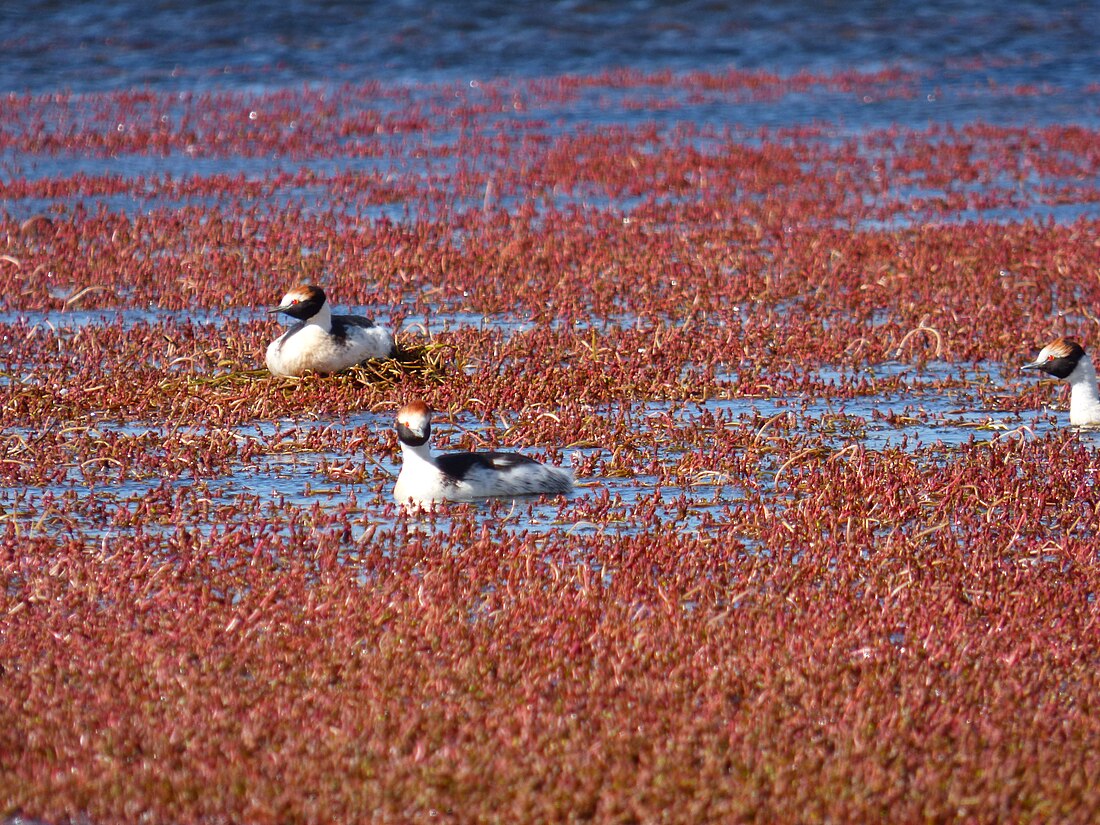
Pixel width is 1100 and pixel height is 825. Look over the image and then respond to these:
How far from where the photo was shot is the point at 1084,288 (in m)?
16.4

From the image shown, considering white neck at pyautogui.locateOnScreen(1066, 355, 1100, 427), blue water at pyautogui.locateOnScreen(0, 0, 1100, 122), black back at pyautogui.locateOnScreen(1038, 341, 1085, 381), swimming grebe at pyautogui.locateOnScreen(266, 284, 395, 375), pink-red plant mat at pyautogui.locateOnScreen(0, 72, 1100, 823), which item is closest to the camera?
pink-red plant mat at pyautogui.locateOnScreen(0, 72, 1100, 823)

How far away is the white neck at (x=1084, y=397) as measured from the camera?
11023 mm

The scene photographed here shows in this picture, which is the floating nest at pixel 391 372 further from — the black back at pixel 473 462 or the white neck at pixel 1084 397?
the white neck at pixel 1084 397

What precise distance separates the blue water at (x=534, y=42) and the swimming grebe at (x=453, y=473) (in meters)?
27.8

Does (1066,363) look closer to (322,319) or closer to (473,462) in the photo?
(473,462)

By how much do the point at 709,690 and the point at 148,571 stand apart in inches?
112

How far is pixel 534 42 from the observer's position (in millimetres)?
43812

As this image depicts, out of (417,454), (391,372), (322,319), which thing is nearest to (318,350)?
(322,319)

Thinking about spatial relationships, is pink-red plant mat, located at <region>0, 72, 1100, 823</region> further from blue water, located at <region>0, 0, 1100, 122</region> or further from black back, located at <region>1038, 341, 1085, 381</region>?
blue water, located at <region>0, 0, 1100, 122</region>

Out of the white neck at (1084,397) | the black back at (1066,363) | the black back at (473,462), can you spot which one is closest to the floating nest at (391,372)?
the black back at (473,462)

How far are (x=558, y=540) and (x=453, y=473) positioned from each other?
0.89 m

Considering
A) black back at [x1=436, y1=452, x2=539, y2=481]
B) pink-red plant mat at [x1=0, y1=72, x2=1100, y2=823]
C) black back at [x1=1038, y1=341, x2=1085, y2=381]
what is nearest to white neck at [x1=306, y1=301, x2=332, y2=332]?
pink-red plant mat at [x1=0, y1=72, x2=1100, y2=823]

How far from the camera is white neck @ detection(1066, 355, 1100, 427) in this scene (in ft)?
36.2

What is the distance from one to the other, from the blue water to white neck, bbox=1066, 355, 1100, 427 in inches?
965
